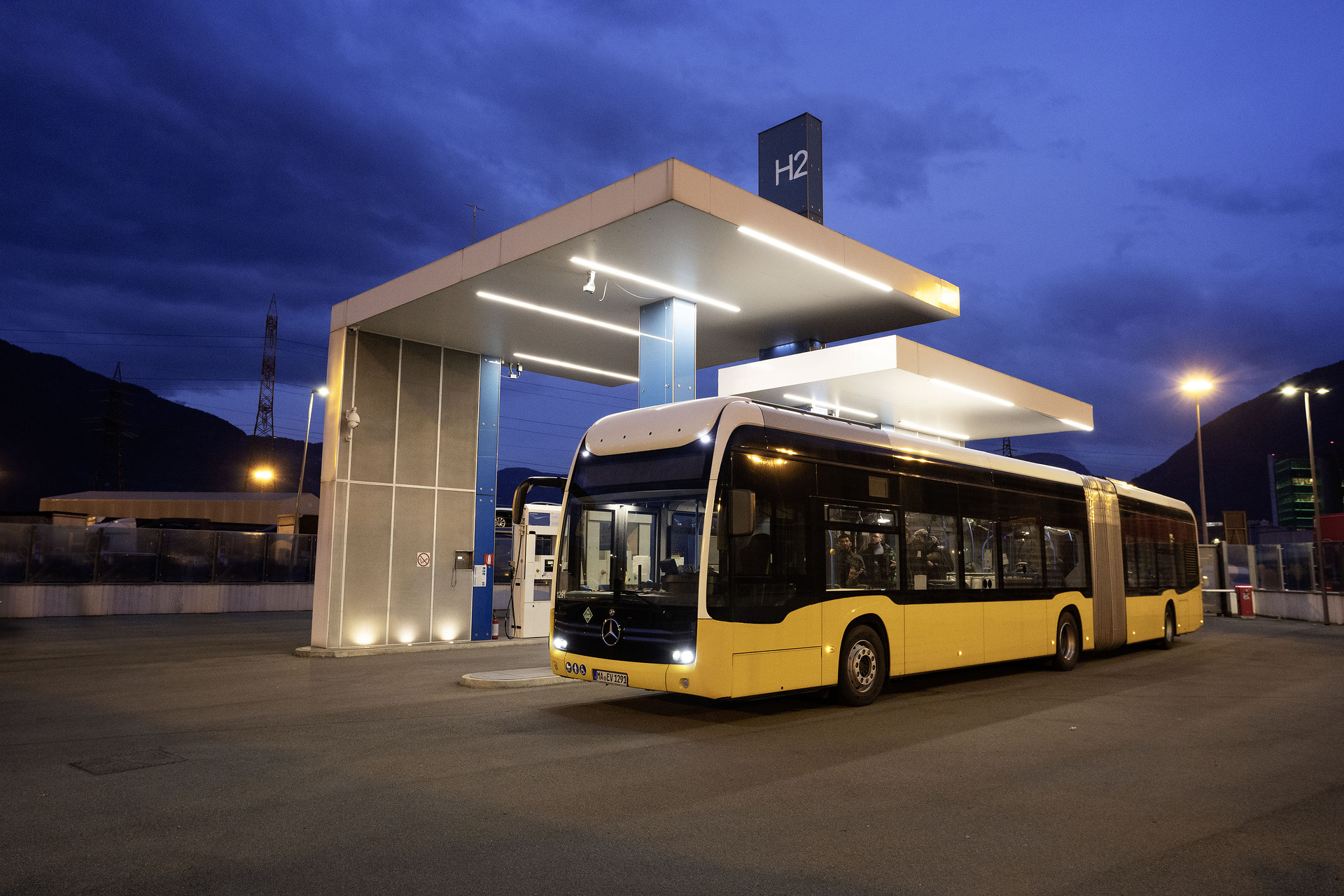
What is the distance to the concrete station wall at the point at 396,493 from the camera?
16656 millimetres

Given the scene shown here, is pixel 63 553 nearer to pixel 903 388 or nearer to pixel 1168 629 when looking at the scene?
pixel 903 388

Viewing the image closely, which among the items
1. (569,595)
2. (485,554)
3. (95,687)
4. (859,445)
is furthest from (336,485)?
(859,445)

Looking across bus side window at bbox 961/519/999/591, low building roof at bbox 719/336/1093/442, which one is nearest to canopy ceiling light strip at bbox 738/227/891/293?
low building roof at bbox 719/336/1093/442

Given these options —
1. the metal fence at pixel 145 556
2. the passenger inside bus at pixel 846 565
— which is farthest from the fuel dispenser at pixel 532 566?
the metal fence at pixel 145 556

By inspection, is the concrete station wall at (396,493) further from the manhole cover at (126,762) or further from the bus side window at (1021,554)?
the bus side window at (1021,554)

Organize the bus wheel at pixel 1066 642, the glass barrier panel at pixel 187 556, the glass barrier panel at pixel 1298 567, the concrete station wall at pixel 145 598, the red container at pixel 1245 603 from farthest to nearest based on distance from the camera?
the glass barrier panel at pixel 187 556 → the red container at pixel 1245 603 → the glass barrier panel at pixel 1298 567 → the concrete station wall at pixel 145 598 → the bus wheel at pixel 1066 642

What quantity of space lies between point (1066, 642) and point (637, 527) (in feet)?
28.1

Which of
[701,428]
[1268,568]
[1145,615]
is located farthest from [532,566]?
[1268,568]

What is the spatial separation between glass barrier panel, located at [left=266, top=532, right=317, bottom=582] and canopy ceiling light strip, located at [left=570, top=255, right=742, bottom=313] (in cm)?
2427

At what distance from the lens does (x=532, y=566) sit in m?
19.4

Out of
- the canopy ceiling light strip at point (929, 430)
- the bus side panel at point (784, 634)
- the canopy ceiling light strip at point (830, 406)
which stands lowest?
the bus side panel at point (784, 634)

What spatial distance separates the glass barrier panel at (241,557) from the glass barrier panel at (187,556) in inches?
14.8

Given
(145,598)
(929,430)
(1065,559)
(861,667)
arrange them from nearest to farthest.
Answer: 1. (861,667)
2. (1065,559)
3. (929,430)
4. (145,598)

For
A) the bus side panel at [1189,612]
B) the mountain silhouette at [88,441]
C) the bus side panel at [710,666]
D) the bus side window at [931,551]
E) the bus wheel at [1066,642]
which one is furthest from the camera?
the mountain silhouette at [88,441]
